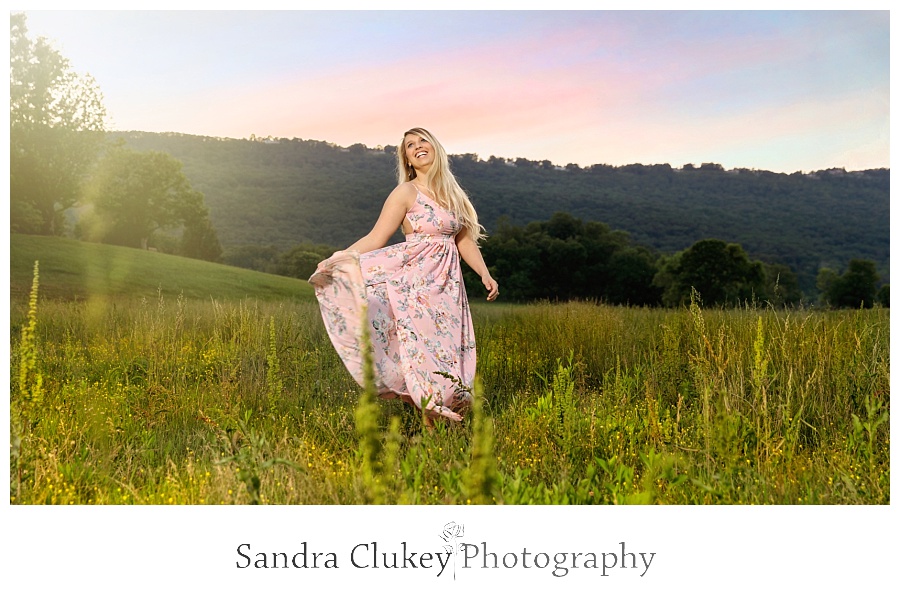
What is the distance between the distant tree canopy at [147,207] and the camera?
976 inches

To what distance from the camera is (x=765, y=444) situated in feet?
12.7

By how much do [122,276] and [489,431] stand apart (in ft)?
59.9

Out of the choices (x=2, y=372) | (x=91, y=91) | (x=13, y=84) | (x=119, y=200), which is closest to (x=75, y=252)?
A: (x=91, y=91)

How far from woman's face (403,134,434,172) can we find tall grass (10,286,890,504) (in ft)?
5.66

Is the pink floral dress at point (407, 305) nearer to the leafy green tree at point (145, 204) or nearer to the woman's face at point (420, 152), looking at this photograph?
the woman's face at point (420, 152)

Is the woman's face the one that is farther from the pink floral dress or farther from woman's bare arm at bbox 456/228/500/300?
woman's bare arm at bbox 456/228/500/300

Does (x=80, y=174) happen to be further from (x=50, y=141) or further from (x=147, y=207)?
(x=147, y=207)

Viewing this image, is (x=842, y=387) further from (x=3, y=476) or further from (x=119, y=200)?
(x=119, y=200)

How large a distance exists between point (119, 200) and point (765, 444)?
27.2m

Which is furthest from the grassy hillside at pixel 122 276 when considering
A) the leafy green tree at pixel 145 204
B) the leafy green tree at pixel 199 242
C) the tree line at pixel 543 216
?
the leafy green tree at pixel 199 242

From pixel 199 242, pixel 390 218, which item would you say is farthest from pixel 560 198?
pixel 390 218
